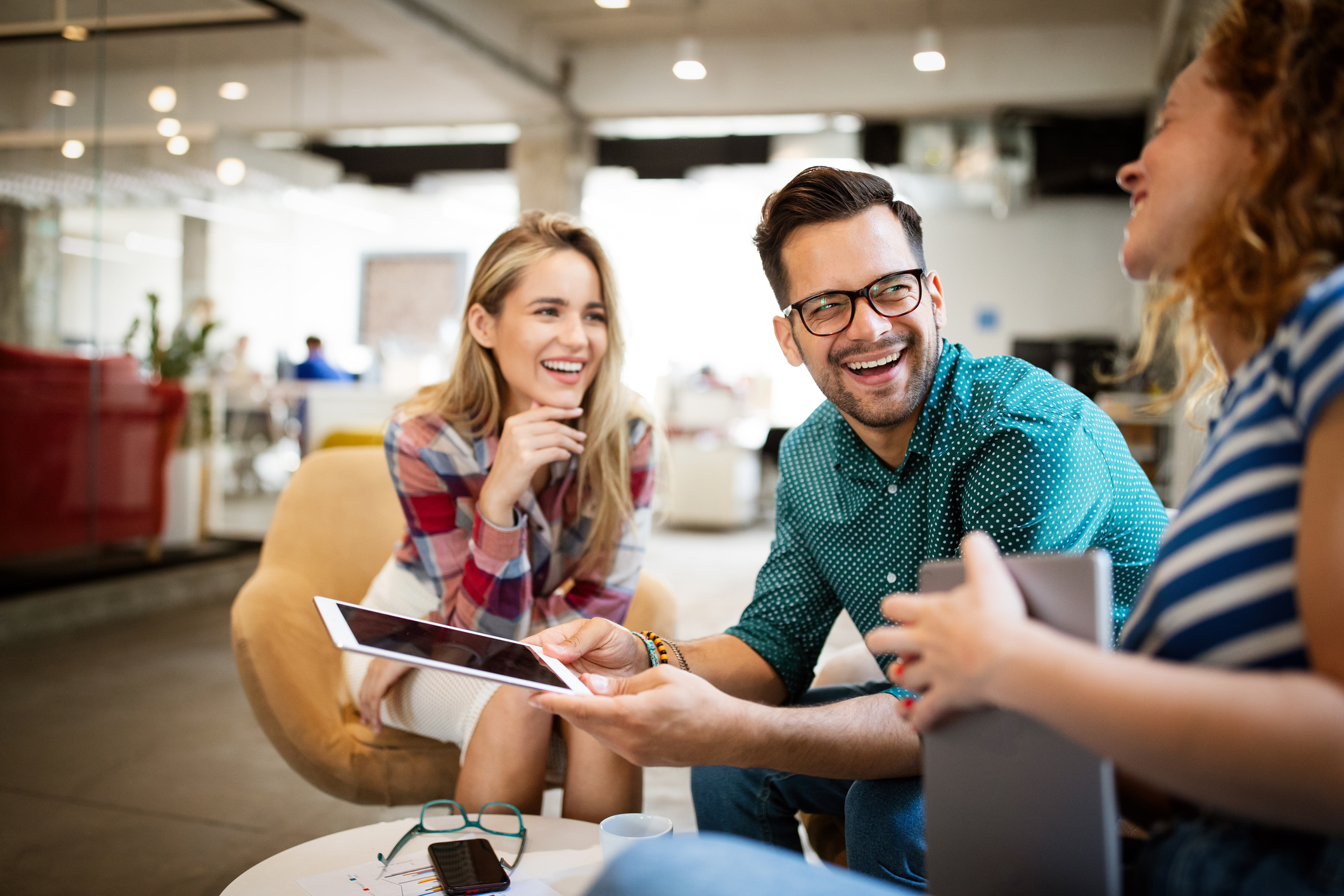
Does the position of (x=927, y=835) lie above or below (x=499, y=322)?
below

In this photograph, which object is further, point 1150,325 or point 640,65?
point 640,65

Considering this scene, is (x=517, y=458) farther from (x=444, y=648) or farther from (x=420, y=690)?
(x=444, y=648)

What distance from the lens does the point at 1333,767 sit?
0.58m

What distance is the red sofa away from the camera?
4.22 metres

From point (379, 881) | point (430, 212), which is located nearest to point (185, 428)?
point (379, 881)

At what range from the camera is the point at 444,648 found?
104 centimetres

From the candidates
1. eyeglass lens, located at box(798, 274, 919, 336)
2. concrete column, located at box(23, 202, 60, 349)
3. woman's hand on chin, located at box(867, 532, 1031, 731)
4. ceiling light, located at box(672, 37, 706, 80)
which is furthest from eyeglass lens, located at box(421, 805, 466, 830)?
ceiling light, located at box(672, 37, 706, 80)

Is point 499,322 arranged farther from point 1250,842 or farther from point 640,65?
point 640,65

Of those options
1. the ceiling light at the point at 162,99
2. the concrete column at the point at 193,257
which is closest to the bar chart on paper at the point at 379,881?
the concrete column at the point at 193,257

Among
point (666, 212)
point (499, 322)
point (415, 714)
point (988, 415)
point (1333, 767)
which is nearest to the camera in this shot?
point (1333, 767)

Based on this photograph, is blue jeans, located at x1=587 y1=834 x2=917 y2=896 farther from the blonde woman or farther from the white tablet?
the blonde woman

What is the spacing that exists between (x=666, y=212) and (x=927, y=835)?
12.8 meters

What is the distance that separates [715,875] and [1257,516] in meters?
0.47

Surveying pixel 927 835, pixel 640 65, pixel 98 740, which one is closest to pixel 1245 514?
pixel 927 835
